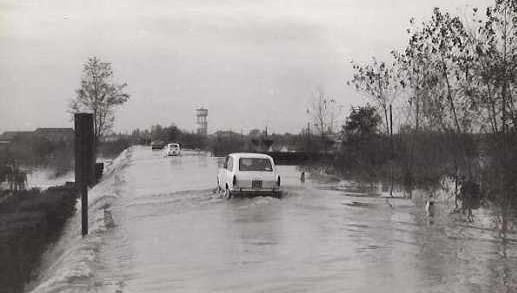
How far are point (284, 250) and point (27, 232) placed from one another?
253 inches

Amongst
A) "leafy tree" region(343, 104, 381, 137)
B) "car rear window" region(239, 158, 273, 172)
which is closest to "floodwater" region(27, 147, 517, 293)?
"car rear window" region(239, 158, 273, 172)

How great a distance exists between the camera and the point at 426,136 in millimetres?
22250

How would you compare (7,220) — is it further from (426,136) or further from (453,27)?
(426,136)

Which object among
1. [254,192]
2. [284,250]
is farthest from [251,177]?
[284,250]

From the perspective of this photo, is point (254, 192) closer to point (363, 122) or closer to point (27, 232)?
point (27, 232)

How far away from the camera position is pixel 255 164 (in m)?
20.5

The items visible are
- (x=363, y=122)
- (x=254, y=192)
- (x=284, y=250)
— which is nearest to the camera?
(x=284, y=250)

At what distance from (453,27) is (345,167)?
15867 mm

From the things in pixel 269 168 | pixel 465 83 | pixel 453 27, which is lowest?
pixel 269 168

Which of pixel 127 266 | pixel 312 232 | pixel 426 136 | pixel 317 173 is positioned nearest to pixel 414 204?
pixel 426 136

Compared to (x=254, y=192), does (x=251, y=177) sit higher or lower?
higher

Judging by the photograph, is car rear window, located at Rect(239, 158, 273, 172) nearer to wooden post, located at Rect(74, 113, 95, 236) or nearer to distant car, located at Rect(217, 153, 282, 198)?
distant car, located at Rect(217, 153, 282, 198)

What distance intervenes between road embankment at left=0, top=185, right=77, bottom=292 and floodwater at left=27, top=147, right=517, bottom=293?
40 cm

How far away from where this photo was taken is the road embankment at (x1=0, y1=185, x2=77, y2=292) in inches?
452
